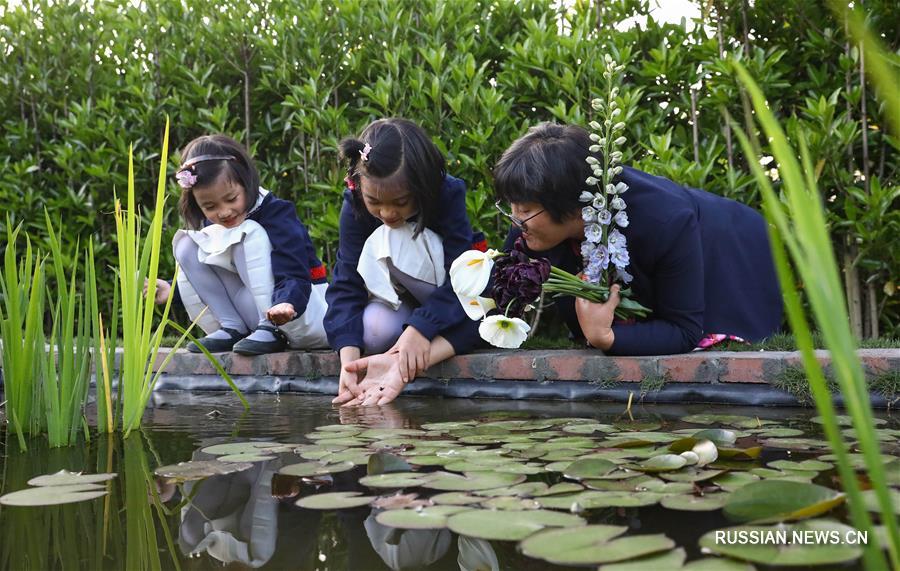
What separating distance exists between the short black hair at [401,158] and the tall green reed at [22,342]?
1024 mm

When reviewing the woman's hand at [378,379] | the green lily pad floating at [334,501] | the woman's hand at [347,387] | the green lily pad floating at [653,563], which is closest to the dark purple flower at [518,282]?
the woman's hand at [378,379]

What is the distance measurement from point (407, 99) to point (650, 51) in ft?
3.68

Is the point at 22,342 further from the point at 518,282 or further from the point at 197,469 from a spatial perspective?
the point at 518,282

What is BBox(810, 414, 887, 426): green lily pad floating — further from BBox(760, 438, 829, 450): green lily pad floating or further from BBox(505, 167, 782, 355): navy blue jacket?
BBox(505, 167, 782, 355): navy blue jacket

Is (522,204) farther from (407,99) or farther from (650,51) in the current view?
(407,99)

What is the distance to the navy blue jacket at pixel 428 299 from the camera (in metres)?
2.83

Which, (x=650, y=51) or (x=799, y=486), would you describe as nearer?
(x=799, y=486)

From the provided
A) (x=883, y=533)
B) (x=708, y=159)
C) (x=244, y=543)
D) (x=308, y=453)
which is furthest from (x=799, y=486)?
(x=708, y=159)

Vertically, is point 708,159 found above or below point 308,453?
above

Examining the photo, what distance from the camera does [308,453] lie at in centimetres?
184

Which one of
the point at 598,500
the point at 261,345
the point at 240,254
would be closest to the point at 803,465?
the point at 598,500

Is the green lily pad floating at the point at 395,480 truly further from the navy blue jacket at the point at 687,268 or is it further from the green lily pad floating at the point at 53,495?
the navy blue jacket at the point at 687,268

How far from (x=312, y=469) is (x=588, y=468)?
1.82 feet

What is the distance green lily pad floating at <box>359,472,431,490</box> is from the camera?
4.95 ft
